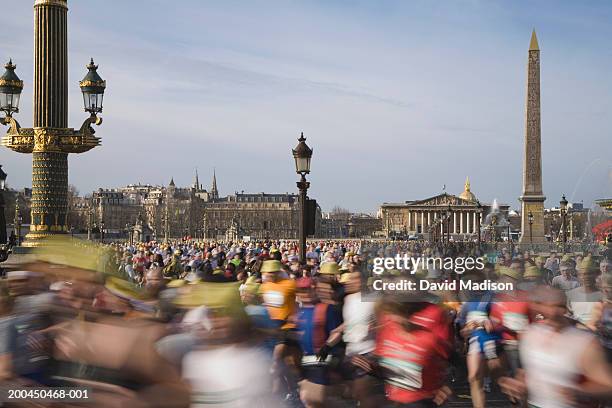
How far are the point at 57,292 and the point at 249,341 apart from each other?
4.71 feet

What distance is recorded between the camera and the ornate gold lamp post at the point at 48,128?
18.8 metres

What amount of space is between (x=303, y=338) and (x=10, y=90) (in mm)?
12245

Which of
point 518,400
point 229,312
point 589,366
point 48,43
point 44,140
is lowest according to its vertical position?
point 518,400

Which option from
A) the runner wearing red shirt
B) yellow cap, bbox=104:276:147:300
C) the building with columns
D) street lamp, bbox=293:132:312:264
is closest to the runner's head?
yellow cap, bbox=104:276:147:300

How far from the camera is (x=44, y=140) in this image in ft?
62.7

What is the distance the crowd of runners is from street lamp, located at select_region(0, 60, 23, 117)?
10410 mm

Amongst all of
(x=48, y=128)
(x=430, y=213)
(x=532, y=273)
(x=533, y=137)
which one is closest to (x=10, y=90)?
(x=48, y=128)

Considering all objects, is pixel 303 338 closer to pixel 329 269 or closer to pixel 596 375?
pixel 329 269

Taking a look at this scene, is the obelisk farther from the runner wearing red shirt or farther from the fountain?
the runner wearing red shirt

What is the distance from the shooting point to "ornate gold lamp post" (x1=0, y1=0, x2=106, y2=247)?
61.6 ft

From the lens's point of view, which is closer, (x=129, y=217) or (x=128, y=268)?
(x=128, y=268)

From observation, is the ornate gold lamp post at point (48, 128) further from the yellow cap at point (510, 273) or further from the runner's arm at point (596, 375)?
the runner's arm at point (596, 375)

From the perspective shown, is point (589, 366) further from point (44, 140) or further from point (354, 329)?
point (44, 140)

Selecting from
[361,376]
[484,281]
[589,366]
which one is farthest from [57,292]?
[484,281]
